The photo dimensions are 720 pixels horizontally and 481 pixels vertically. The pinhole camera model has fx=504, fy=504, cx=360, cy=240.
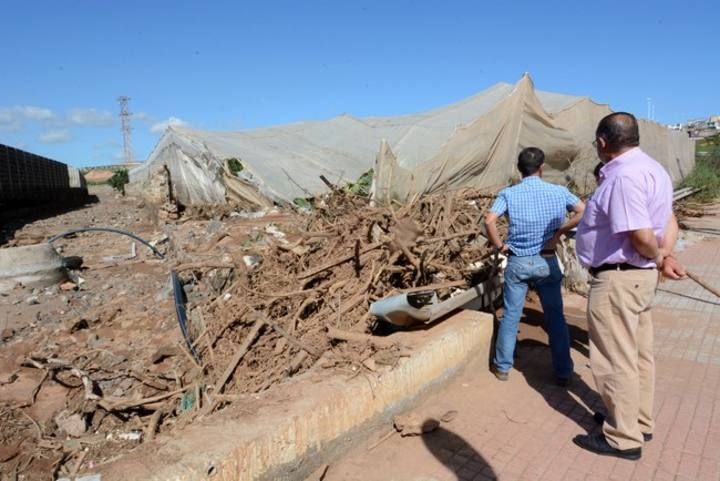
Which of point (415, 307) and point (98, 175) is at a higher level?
point (415, 307)

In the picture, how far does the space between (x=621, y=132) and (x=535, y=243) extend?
3.80 ft

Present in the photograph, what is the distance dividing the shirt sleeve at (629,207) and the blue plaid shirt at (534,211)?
1005mm

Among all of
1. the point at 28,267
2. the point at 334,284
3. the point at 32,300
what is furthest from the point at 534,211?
the point at 28,267

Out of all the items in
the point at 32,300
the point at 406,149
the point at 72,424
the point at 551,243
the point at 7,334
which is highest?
the point at 406,149

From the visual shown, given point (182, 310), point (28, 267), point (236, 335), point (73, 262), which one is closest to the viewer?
point (236, 335)

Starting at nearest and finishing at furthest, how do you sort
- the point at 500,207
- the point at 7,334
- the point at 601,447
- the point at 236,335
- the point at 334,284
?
the point at 601,447 < the point at 500,207 < the point at 334,284 < the point at 236,335 < the point at 7,334

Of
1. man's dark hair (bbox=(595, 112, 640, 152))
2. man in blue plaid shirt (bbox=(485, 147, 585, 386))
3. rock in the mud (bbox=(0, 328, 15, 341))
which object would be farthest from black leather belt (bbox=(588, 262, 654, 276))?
rock in the mud (bbox=(0, 328, 15, 341))

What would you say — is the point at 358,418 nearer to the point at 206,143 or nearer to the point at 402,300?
the point at 402,300

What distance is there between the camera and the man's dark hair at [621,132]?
8.80ft

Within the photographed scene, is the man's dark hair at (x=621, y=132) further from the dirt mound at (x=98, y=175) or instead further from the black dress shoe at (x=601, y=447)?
the dirt mound at (x=98, y=175)

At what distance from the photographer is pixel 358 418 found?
2986mm

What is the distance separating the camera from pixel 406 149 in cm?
1225

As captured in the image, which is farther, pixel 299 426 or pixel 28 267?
pixel 28 267

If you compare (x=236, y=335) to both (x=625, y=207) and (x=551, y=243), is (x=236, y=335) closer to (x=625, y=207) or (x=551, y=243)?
(x=551, y=243)
